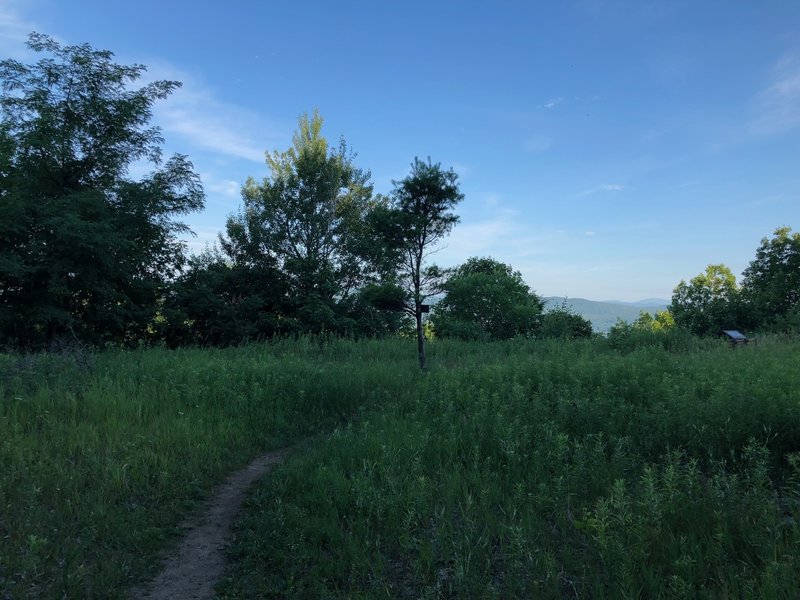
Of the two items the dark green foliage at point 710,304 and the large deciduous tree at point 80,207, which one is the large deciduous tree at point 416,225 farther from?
the dark green foliage at point 710,304

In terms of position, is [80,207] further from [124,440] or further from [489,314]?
[489,314]

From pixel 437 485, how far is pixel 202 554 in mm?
2629

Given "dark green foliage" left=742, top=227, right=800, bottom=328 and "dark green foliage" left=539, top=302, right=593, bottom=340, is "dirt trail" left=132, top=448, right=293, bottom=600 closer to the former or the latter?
"dark green foliage" left=539, top=302, right=593, bottom=340

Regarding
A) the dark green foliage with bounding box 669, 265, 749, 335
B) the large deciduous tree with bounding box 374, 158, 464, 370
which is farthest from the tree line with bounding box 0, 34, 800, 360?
the dark green foliage with bounding box 669, 265, 749, 335

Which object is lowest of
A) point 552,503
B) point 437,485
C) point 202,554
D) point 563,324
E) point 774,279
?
point 202,554

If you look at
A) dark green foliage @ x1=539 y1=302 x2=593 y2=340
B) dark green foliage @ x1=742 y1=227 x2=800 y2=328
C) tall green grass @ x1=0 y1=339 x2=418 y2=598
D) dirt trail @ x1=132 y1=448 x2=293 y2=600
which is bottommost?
dirt trail @ x1=132 y1=448 x2=293 y2=600

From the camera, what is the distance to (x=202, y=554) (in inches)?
184

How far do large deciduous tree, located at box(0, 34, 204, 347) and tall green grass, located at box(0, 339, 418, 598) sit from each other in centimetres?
704

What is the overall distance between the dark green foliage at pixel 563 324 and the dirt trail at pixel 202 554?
73.1 feet

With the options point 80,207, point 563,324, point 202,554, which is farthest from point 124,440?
point 563,324

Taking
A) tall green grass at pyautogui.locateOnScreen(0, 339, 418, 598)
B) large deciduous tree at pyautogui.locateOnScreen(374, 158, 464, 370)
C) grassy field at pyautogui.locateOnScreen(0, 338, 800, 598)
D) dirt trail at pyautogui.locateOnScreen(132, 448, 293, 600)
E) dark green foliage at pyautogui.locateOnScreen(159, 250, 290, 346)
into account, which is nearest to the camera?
grassy field at pyautogui.locateOnScreen(0, 338, 800, 598)

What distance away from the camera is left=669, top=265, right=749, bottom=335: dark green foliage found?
1516 inches

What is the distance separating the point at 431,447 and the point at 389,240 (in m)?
6.96

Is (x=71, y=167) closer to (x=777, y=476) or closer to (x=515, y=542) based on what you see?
(x=515, y=542)
